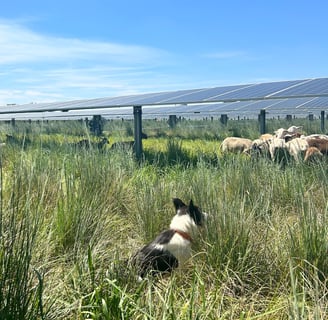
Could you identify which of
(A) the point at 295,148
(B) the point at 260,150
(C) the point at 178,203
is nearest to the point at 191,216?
(C) the point at 178,203

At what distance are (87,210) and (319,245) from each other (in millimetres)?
2085

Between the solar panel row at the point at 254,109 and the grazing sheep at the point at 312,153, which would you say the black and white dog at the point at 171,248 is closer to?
the grazing sheep at the point at 312,153

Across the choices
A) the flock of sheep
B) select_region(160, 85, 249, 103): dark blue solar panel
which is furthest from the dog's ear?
select_region(160, 85, 249, 103): dark blue solar panel

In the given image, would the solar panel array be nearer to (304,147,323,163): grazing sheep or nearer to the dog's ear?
(304,147,323,163): grazing sheep

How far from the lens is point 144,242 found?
13.8 feet

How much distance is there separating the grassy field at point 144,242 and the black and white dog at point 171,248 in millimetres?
120

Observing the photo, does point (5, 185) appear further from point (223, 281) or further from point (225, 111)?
point (225, 111)

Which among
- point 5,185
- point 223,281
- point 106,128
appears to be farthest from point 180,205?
point 106,128

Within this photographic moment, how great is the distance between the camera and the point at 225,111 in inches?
857

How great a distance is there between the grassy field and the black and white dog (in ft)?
0.39

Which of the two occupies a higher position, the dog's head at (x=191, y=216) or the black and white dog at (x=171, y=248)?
the dog's head at (x=191, y=216)

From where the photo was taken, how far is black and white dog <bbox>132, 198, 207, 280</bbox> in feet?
11.3

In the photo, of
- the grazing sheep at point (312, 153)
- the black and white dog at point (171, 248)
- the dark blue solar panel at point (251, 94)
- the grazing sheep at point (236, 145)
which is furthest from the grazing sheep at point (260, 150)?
the black and white dog at point (171, 248)

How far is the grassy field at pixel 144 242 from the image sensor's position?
2.34 metres
